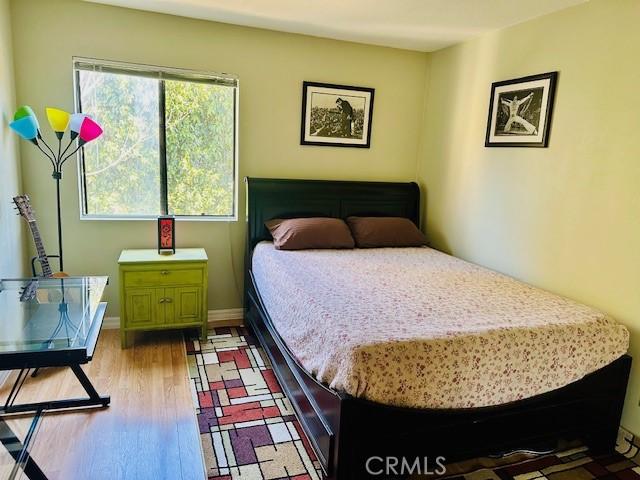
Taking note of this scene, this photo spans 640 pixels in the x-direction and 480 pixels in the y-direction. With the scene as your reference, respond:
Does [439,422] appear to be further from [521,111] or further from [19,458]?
[521,111]

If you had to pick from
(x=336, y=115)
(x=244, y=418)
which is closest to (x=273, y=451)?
(x=244, y=418)

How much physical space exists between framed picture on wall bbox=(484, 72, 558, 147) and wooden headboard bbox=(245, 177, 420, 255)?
932 mm

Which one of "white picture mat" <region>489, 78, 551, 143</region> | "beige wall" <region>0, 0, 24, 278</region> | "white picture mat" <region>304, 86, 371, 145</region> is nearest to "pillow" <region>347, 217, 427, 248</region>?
"white picture mat" <region>304, 86, 371, 145</region>

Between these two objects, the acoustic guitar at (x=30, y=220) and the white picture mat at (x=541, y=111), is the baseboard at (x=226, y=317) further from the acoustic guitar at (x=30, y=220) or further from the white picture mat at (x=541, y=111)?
the white picture mat at (x=541, y=111)

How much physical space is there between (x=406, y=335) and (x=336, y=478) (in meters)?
0.64

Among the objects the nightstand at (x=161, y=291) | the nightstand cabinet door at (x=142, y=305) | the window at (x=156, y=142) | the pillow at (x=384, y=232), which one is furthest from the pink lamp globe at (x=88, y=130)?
the pillow at (x=384, y=232)

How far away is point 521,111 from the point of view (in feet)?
9.58

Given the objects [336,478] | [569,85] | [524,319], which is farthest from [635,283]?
[336,478]

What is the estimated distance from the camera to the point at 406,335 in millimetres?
1814

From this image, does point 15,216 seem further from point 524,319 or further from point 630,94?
point 630,94

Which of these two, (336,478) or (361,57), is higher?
(361,57)

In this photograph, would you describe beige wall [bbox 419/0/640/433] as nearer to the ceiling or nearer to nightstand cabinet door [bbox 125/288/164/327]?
the ceiling

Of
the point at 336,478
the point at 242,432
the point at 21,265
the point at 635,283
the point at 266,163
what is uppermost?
the point at 266,163

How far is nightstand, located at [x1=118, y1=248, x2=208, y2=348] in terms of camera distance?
119 inches
